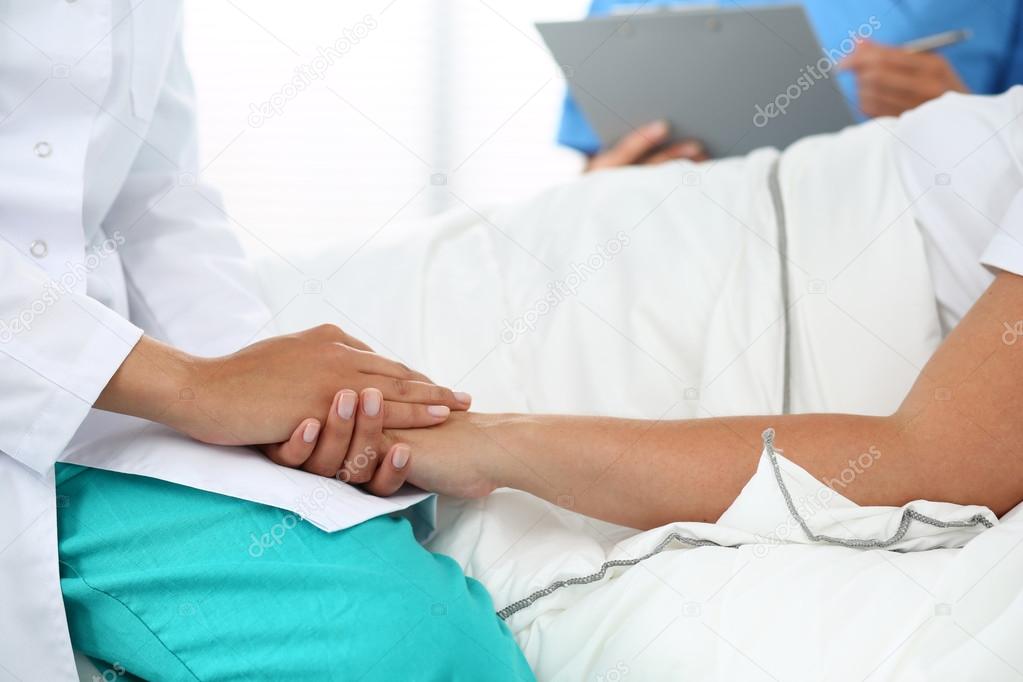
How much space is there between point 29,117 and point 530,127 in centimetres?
209

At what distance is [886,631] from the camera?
2.54ft

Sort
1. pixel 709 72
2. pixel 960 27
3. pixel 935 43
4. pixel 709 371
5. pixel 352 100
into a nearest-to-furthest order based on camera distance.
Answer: pixel 709 371 < pixel 709 72 < pixel 935 43 < pixel 960 27 < pixel 352 100

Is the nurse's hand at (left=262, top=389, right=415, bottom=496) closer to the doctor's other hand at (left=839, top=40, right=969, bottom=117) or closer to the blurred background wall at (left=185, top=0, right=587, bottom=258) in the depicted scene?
the doctor's other hand at (left=839, top=40, right=969, bottom=117)

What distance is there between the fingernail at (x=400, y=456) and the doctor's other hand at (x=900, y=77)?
127 centimetres

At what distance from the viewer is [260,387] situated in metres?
0.93

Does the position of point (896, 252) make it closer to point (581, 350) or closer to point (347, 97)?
point (581, 350)

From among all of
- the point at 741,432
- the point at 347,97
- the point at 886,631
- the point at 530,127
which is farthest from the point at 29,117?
the point at 530,127

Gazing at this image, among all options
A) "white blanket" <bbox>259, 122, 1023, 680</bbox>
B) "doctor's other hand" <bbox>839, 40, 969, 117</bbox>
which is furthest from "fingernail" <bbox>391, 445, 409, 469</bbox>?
"doctor's other hand" <bbox>839, 40, 969, 117</bbox>

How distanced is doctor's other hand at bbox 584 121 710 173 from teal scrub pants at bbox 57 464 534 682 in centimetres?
106

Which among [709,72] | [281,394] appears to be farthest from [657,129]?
[281,394]

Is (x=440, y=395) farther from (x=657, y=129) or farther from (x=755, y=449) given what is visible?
(x=657, y=129)

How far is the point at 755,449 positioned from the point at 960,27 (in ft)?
4.75

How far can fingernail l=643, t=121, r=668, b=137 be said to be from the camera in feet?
5.71

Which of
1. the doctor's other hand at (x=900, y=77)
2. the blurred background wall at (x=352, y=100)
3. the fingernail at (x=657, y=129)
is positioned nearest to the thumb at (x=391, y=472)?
the fingernail at (x=657, y=129)
